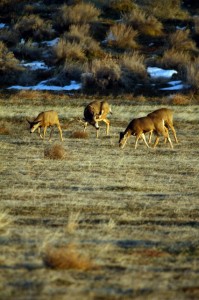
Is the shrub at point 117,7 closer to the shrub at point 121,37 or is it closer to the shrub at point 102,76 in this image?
the shrub at point 121,37

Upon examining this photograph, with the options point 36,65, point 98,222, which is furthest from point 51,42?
point 98,222

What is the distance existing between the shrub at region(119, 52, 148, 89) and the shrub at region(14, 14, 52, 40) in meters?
11.9

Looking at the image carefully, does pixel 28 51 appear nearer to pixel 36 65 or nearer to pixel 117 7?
pixel 36 65

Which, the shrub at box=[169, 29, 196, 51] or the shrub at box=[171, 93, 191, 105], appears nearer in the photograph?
the shrub at box=[171, 93, 191, 105]

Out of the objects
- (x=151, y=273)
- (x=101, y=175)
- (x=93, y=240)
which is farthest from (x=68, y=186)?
(x=151, y=273)

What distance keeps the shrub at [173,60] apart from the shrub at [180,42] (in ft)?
11.9

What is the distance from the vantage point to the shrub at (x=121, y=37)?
5331cm

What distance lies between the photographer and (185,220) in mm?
11250

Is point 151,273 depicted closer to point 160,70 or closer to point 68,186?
point 68,186

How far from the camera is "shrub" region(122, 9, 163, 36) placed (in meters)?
57.9

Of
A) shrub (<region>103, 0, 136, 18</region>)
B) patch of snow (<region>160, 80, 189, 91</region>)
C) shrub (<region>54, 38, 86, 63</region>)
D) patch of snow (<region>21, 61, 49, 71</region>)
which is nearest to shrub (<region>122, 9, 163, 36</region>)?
shrub (<region>103, 0, 136, 18</region>)

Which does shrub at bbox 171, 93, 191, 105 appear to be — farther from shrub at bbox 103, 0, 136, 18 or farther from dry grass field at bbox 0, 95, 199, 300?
shrub at bbox 103, 0, 136, 18

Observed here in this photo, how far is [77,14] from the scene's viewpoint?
59625 millimetres

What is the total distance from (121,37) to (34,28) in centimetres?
741
